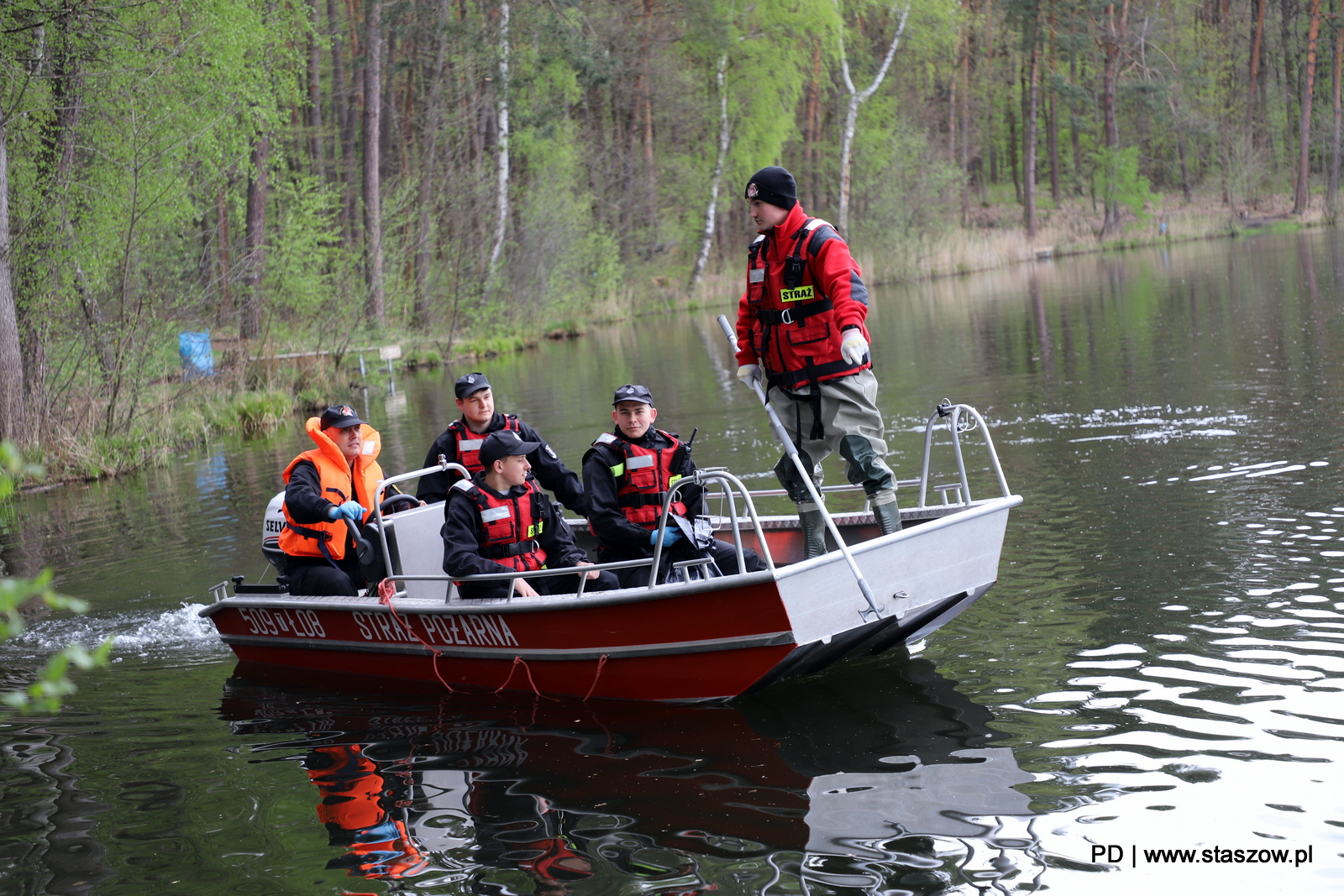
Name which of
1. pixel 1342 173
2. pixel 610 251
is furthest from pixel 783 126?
pixel 1342 173

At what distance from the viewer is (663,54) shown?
34.7 metres

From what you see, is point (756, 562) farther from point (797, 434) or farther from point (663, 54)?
point (663, 54)

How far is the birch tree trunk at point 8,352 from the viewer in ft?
43.7

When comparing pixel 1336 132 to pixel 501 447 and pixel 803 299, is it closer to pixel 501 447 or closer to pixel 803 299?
pixel 803 299

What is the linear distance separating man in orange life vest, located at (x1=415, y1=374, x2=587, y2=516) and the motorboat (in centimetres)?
25

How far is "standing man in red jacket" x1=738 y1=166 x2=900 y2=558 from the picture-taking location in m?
5.56

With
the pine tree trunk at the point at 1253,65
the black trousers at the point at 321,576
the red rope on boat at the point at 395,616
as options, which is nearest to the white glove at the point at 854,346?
the red rope on boat at the point at 395,616

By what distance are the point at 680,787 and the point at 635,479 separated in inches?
67.2

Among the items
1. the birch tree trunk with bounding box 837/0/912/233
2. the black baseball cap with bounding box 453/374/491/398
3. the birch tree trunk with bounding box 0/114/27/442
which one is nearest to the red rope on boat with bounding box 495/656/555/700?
the black baseball cap with bounding box 453/374/491/398

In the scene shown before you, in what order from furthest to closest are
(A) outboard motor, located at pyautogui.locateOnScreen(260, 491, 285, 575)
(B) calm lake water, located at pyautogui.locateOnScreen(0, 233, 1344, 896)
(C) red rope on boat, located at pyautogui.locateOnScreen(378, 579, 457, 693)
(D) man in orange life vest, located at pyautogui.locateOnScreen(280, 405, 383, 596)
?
(A) outboard motor, located at pyautogui.locateOnScreen(260, 491, 285, 575) → (D) man in orange life vest, located at pyautogui.locateOnScreen(280, 405, 383, 596) → (C) red rope on boat, located at pyautogui.locateOnScreen(378, 579, 457, 693) → (B) calm lake water, located at pyautogui.locateOnScreen(0, 233, 1344, 896)

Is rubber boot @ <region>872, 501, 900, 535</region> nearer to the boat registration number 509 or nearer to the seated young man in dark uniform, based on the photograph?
the seated young man in dark uniform

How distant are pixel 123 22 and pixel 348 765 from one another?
1233cm

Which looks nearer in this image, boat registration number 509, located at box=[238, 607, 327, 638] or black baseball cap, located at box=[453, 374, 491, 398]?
boat registration number 509, located at box=[238, 607, 327, 638]


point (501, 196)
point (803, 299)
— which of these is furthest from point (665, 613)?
point (501, 196)
